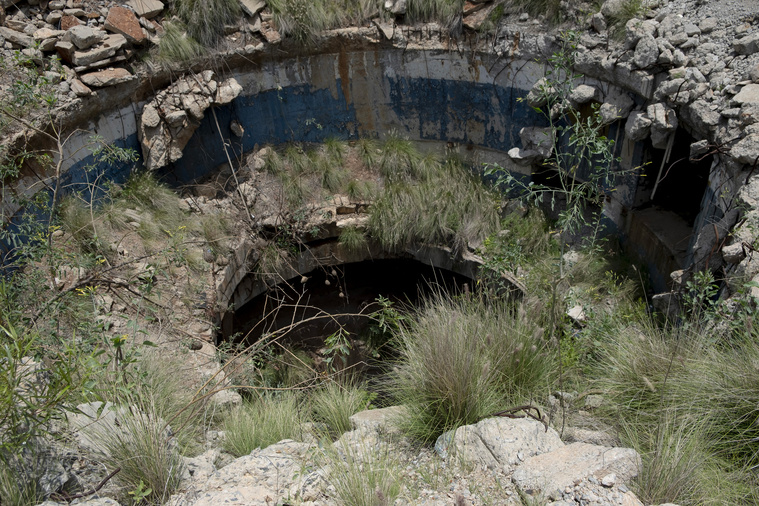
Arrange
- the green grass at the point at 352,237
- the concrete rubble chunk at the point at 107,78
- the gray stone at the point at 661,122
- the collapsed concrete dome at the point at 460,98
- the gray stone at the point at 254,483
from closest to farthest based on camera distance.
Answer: the gray stone at the point at 254,483, the collapsed concrete dome at the point at 460,98, the gray stone at the point at 661,122, the concrete rubble chunk at the point at 107,78, the green grass at the point at 352,237

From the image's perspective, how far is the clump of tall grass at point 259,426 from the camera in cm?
310

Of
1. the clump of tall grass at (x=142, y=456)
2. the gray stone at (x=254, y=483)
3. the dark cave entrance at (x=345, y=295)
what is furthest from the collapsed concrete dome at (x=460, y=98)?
the clump of tall grass at (x=142, y=456)

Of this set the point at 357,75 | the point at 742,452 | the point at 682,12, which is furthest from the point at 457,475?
the point at 357,75

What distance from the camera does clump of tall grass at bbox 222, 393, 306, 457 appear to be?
310 centimetres

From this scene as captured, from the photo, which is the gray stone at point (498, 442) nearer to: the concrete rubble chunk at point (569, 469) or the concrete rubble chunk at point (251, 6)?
the concrete rubble chunk at point (569, 469)

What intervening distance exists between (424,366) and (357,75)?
470 centimetres

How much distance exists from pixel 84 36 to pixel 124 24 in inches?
18.8

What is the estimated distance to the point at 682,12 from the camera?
16.2 ft

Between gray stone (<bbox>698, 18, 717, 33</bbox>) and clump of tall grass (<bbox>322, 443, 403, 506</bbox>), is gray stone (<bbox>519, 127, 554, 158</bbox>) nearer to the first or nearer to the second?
gray stone (<bbox>698, 18, 717, 33</bbox>)

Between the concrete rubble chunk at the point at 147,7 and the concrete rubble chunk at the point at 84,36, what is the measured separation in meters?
0.55

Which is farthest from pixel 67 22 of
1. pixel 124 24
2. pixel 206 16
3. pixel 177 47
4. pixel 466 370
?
pixel 466 370

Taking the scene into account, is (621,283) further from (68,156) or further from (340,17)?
(68,156)

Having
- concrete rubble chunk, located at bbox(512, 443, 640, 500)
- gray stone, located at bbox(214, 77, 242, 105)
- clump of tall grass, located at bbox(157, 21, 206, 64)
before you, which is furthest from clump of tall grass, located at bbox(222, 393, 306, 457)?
clump of tall grass, located at bbox(157, 21, 206, 64)

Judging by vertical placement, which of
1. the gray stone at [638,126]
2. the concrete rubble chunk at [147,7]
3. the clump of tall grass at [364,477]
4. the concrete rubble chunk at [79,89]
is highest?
the concrete rubble chunk at [147,7]
